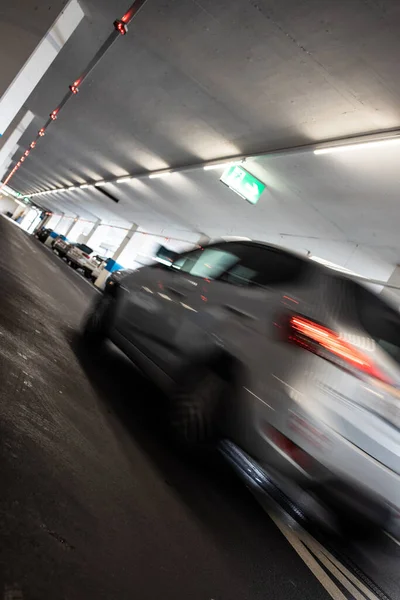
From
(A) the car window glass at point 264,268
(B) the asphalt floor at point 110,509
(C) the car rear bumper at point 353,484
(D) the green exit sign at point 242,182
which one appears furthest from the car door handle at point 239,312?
(D) the green exit sign at point 242,182

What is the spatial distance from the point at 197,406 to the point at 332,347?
1.04 meters

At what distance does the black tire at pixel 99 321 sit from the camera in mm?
4637

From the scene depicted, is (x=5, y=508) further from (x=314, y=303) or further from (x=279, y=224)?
(x=279, y=224)

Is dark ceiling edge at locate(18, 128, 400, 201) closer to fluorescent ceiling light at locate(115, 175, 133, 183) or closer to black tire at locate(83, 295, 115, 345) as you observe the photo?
fluorescent ceiling light at locate(115, 175, 133, 183)

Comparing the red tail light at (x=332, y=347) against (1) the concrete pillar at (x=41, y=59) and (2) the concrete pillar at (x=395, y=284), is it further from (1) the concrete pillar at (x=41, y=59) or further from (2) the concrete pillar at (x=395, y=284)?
(2) the concrete pillar at (x=395, y=284)

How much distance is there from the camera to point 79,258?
894 inches

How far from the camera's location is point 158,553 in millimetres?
1805

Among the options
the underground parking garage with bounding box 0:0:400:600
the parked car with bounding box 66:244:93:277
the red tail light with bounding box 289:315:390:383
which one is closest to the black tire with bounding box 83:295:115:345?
the underground parking garage with bounding box 0:0:400:600

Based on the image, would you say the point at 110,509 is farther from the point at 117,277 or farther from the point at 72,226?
the point at 72,226

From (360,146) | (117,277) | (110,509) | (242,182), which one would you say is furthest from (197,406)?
(242,182)

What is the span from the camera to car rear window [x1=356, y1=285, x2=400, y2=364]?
2467 mm

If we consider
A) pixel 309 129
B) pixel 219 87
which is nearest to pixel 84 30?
pixel 219 87

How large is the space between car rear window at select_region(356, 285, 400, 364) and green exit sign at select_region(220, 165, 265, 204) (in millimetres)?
7302

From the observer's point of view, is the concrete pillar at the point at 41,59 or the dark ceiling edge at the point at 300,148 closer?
the dark ceiling edge at the point at 300,148
